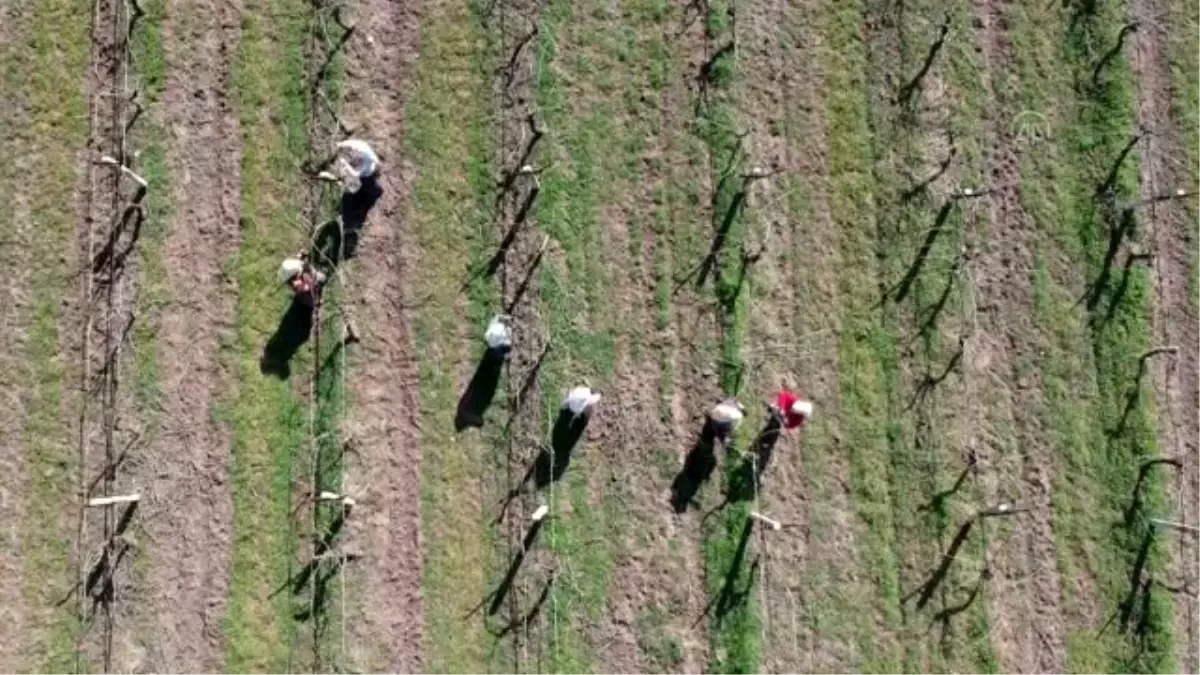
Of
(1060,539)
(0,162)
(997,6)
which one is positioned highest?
→ (997,6)

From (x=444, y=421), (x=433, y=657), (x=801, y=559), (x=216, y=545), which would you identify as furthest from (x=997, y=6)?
(x=216, y=545)

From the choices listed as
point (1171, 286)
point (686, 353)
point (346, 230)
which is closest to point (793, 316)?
point (686, 353)

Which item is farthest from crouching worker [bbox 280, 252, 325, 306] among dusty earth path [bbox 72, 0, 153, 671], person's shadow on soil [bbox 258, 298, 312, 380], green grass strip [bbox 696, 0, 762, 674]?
green grass strip [bbox 696, 0, 762, 674]

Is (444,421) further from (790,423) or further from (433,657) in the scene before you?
(790,423)

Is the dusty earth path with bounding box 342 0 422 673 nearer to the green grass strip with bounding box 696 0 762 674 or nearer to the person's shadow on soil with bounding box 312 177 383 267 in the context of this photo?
the person's shadow on soil with bounding box 312 177 383 267

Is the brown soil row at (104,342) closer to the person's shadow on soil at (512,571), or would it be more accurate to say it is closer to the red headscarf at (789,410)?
the person's shadow on soil at (512,571)

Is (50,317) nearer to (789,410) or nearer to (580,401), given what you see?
(580,401)
